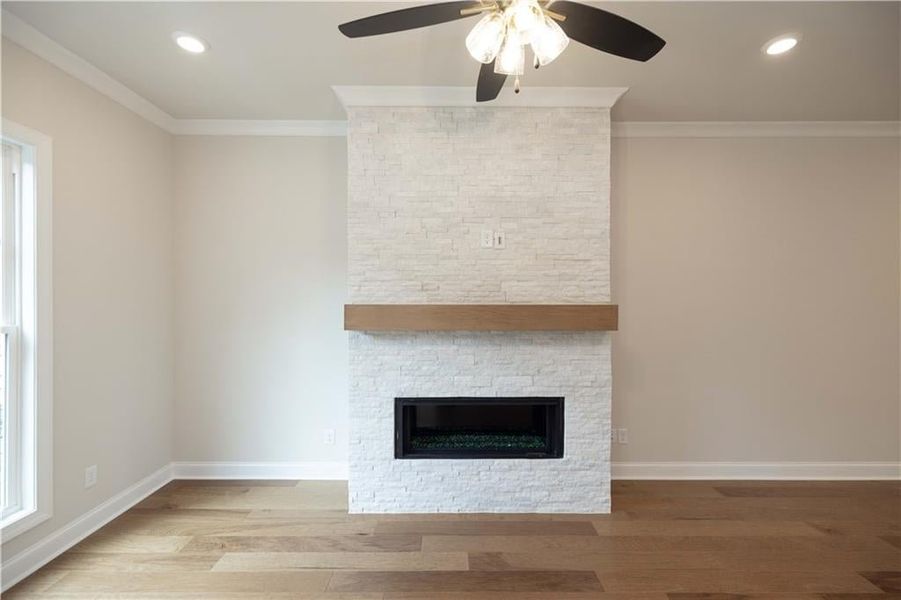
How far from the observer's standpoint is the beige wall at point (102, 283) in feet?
7.61

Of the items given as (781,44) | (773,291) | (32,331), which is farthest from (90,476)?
(773,291)

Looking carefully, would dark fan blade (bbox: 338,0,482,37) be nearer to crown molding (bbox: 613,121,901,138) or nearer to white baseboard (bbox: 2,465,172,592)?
crown molding (bbox: 613,121,901,138)

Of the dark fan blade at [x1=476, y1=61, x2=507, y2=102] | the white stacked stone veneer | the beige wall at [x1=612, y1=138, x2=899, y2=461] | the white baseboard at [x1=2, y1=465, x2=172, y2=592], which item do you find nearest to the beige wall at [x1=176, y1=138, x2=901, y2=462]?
the beige wall at [x1=612, y1=138, x2=899, y2=461]

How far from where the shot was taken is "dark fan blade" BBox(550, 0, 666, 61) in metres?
1.44

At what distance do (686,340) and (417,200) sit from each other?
2.22m

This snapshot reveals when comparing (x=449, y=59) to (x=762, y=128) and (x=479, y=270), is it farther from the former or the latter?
(x=762, y=128)

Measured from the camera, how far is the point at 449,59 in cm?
240

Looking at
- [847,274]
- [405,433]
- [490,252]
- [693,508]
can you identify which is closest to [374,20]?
[490,252]

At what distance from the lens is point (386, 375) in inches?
110

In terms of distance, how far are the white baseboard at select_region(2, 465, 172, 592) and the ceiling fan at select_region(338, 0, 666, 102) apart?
111 inches

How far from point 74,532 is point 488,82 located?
10.4 feet

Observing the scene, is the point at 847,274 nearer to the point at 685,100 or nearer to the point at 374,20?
the point at 685,100

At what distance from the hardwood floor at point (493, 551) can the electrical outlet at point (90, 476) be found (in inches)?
11.1

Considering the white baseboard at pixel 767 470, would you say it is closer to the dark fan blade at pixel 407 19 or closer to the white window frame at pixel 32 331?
the dark fan blade at pixel 407 19
